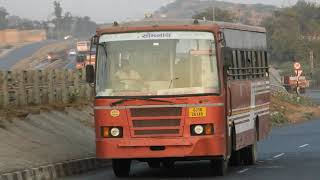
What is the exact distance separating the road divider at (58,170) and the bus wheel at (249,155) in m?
3.31

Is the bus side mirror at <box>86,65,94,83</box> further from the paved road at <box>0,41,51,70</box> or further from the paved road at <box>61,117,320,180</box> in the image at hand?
the paved road at <box>0,41,51,70</box>

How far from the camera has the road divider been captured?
17.1 metres

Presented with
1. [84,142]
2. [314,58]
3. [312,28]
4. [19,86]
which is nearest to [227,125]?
[84,142]

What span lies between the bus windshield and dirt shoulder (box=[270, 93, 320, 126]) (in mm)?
34825

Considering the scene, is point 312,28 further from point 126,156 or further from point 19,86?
point 126,156

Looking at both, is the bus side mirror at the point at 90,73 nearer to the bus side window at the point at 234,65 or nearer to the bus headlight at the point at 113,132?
the bus headlight at the point at 113,132

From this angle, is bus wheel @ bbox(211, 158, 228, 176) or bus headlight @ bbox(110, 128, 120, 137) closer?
bus headlight @ bbox(110, 128, 120, 137)

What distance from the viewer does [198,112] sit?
1695 centimetres

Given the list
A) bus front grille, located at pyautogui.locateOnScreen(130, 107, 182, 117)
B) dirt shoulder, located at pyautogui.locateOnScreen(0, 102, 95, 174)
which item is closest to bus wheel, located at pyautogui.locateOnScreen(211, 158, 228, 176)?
bus front grille, located at pyautogui.locateOnScreen(130, 107, 182, 117)

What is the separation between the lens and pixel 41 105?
29.8 metres

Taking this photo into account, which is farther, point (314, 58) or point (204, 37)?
point (314, 58)

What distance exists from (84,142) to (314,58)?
12260 cm

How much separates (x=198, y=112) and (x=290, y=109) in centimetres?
4664

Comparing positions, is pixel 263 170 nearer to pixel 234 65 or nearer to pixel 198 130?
Answer: pixel 234 65
